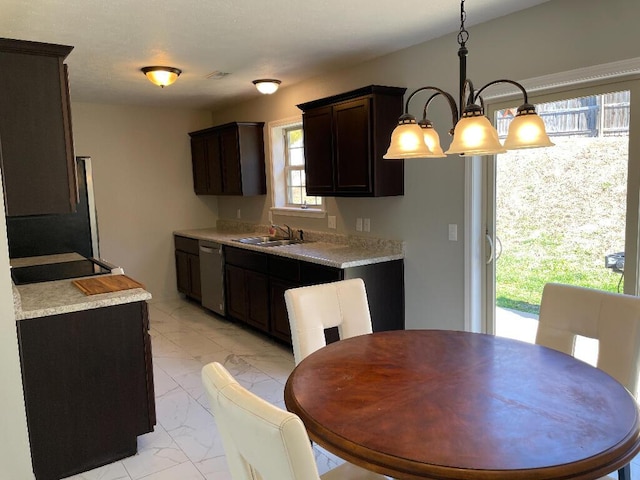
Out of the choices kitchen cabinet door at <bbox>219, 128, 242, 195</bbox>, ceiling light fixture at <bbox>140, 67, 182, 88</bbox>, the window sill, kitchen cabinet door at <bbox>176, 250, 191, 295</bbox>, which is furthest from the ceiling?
kitchen cabinet door at <bbox>176, 250, 191, 295</bbox>

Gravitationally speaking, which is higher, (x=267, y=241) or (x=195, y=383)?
(x=267, y=241)

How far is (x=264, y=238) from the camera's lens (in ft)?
17.1

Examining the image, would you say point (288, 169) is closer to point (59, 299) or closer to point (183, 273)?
point (183, 273)

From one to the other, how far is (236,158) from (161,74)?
1.53 m

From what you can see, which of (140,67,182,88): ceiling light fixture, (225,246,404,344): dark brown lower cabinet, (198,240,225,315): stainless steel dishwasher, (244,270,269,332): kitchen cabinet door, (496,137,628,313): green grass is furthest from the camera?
(198,240,225,315): stainless steel dishwasher

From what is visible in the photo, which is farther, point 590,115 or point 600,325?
point 590,115

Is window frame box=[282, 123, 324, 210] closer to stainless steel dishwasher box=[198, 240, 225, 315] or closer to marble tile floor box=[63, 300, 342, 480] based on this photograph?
stainless steel dishwasher box=[198, 240, 225, 315]

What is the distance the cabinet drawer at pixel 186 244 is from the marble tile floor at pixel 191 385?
703mm

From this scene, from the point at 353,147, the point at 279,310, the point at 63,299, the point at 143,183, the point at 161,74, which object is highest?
the point at 161,74

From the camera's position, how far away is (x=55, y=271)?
342 centimetres

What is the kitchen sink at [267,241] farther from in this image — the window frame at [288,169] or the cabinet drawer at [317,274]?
the cabinet drawer at [317,274]

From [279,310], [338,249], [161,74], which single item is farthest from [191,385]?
[161,74]

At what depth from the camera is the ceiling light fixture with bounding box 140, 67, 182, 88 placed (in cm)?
397

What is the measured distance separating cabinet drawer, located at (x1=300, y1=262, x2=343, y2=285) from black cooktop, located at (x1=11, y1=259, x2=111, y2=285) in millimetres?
1444
